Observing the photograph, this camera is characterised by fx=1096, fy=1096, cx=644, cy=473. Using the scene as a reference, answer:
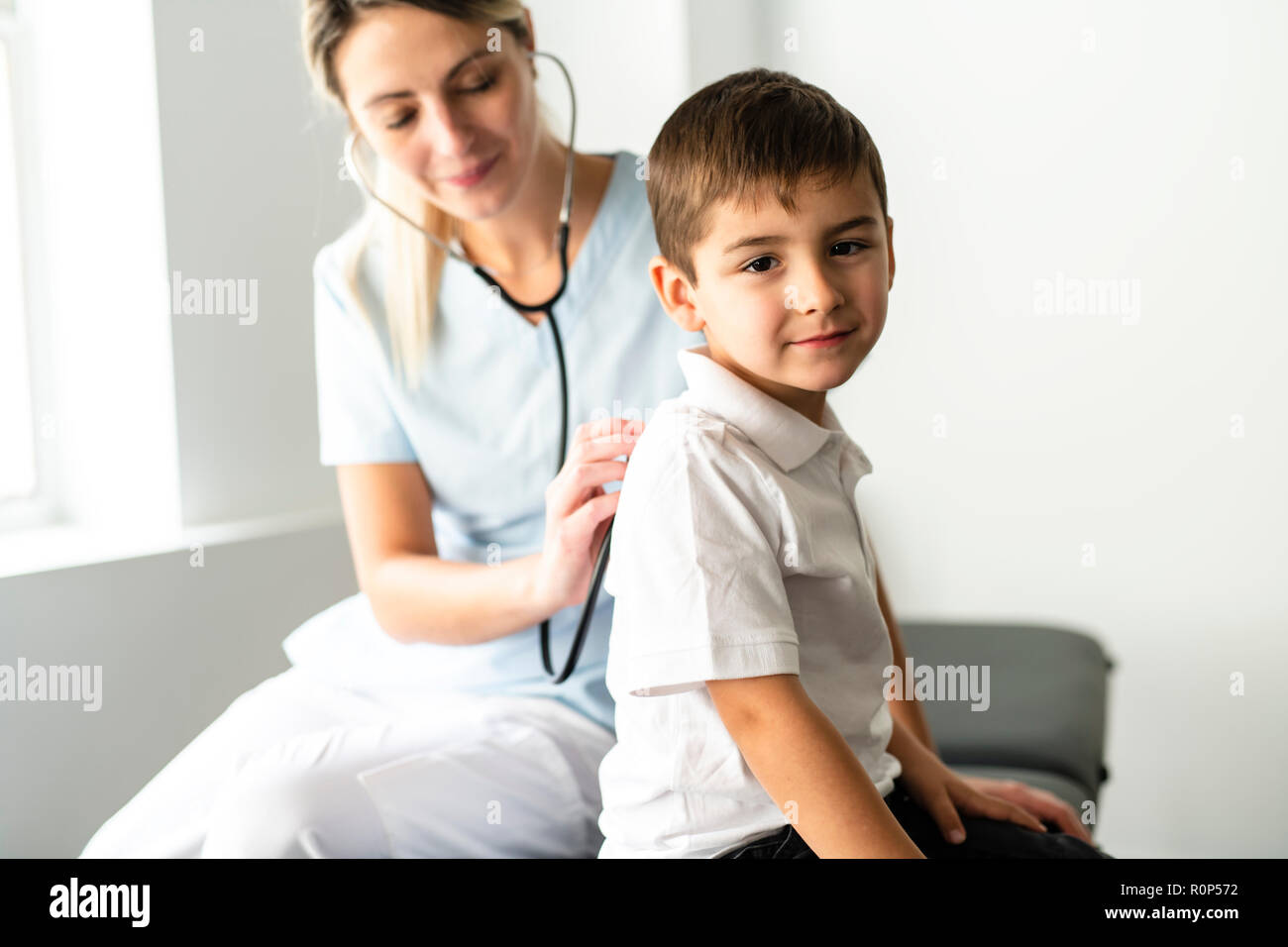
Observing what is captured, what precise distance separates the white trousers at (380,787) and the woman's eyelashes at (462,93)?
0.44 metres

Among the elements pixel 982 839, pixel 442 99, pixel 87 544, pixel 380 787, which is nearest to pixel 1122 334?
pixel 982 839

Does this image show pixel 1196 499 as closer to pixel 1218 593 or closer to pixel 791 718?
pixel 1218 593

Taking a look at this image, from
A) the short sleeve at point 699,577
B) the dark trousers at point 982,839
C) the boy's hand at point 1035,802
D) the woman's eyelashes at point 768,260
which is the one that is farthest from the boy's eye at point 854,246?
the boy's hand at point 1035,802

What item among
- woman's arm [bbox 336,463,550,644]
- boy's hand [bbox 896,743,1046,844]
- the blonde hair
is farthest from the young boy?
the blonde hair

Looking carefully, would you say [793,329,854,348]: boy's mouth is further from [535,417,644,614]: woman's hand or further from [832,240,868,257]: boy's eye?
[535,417,644,614]: woman's hand

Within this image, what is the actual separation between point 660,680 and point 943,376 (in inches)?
31.1

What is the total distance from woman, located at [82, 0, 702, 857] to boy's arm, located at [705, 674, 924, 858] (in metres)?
0.19

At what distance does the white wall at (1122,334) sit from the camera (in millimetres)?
831

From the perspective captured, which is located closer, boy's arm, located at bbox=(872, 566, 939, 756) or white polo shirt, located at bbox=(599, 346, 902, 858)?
white polo shirt, located at bbox=(599, 346, 902, 858)

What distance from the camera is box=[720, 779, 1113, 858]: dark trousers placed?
674mm

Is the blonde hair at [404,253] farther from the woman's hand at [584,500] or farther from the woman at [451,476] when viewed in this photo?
the woman's hand at [584,500]

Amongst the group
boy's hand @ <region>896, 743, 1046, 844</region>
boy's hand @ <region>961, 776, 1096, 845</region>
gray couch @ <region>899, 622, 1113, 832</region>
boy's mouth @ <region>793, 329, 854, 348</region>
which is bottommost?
gray couch @ <region>899, 622, 1113, 832</region>
